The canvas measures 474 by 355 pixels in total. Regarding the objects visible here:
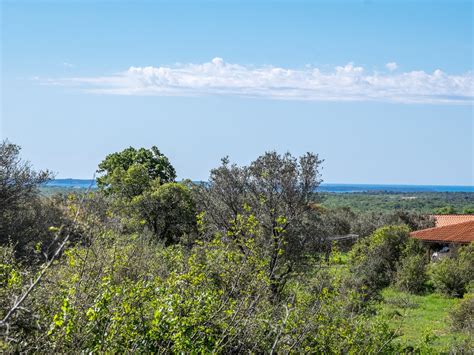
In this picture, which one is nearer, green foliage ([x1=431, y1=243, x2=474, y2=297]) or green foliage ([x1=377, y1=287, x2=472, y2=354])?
green foliage ([x1=377, y1=287, x2=472, y2=354])

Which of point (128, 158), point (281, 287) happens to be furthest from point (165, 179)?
point (281, 287)

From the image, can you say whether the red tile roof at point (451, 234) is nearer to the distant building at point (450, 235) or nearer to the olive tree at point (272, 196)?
the distant building at point (450, 235)

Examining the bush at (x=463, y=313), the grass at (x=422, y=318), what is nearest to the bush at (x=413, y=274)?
the grass at (x=422, y=318)

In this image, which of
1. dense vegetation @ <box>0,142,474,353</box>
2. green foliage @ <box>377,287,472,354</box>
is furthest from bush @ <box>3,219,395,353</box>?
green foliage @ <box>377,287,472,354</box>

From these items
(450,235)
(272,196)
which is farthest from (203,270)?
(450,235)

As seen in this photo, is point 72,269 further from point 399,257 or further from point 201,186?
point 399,257

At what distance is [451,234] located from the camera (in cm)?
4147

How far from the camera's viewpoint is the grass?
61.7 feet

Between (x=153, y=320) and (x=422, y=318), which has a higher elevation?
(x=153, y=320)

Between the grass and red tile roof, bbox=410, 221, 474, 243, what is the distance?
10442 millimetres

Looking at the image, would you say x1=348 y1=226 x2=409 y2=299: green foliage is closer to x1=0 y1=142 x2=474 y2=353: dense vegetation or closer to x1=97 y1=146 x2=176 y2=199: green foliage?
x1=0 y1=142 x2=474 y2=353: dense vegetation

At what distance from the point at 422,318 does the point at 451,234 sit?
18251 millimetres

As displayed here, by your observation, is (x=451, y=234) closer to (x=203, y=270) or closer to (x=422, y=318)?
(x=422, y=318)

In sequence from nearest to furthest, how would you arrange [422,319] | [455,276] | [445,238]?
1. [422,319]
2. [455,276]
3. [445,238]
